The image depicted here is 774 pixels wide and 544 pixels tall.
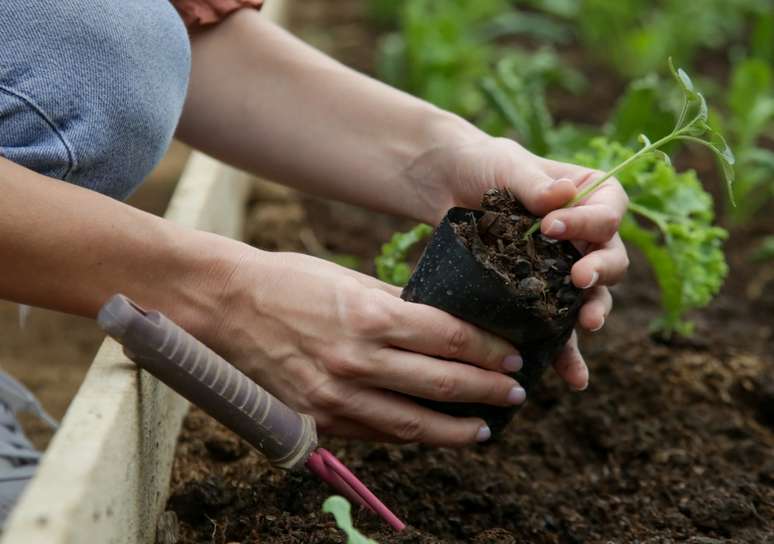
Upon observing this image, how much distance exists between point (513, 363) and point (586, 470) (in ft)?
1.62

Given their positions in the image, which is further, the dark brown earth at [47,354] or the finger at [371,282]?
the dark brown earth at [47,354]

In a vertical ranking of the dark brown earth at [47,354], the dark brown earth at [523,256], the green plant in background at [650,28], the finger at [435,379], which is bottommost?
the dark brown earth at [47,354]

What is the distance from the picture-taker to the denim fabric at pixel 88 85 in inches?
59.6

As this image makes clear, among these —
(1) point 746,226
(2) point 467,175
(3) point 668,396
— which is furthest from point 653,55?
(2) point 467,175

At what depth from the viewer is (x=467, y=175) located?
72.4 inches

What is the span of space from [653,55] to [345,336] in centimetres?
310

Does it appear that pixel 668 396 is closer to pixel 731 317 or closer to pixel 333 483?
pixel 731 317

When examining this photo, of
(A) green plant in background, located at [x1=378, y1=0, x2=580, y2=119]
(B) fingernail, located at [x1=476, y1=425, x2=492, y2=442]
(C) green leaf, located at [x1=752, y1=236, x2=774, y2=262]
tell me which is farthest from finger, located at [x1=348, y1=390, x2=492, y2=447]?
(A) green plant in background, located at [x1=378, y1=0, x2=580, y2=119]

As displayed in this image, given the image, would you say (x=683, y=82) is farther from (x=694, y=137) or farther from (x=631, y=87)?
(x=631, y=87)

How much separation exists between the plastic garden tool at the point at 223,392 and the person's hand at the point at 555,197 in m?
0.43

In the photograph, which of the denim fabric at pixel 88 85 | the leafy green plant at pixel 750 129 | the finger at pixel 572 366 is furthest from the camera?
the leafy green plant at pixel 750 129

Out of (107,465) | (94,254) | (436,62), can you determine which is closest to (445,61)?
(436,62)

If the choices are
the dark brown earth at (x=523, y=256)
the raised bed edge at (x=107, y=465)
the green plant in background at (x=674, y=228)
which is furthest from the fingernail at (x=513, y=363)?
the green plant in background at (x=674, y=228)

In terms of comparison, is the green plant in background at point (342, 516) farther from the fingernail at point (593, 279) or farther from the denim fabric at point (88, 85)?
the denim fabric at point (88, 85)
